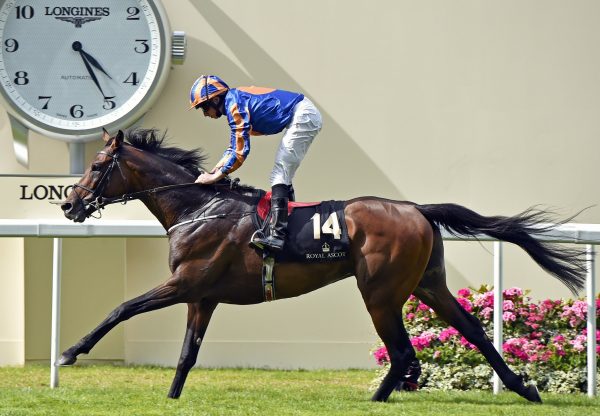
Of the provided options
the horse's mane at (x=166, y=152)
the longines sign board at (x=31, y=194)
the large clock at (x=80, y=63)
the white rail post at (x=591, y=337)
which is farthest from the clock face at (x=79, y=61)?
the white rail post at (x=591, y=337)

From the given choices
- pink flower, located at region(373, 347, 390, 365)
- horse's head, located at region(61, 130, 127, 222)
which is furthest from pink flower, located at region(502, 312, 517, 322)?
horse's head, located at region(61, 130, 127, 222)

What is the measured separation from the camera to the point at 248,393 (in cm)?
732

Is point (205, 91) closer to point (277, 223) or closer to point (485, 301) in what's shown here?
point (277, 223)

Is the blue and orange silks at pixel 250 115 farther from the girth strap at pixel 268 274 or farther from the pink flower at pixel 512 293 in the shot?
the pink flower at pixel 512 293

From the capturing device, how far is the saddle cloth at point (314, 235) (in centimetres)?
698

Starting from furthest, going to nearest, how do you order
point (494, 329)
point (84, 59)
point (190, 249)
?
point (84, 59) < point (494, 329) < point (190, 249)

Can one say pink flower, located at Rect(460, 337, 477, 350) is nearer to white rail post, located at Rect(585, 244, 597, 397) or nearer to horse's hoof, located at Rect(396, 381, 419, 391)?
horse's hoof, located at Rect(396, 381, 419, 391)

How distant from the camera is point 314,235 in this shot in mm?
6988

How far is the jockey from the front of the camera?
22.8 ft

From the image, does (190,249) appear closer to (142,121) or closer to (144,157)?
(144,157)

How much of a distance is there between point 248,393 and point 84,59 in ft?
9.94

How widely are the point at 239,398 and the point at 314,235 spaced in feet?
3.29

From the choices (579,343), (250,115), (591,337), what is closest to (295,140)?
(250,115)

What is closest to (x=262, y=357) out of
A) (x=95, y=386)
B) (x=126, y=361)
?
(x=126, y=361)
